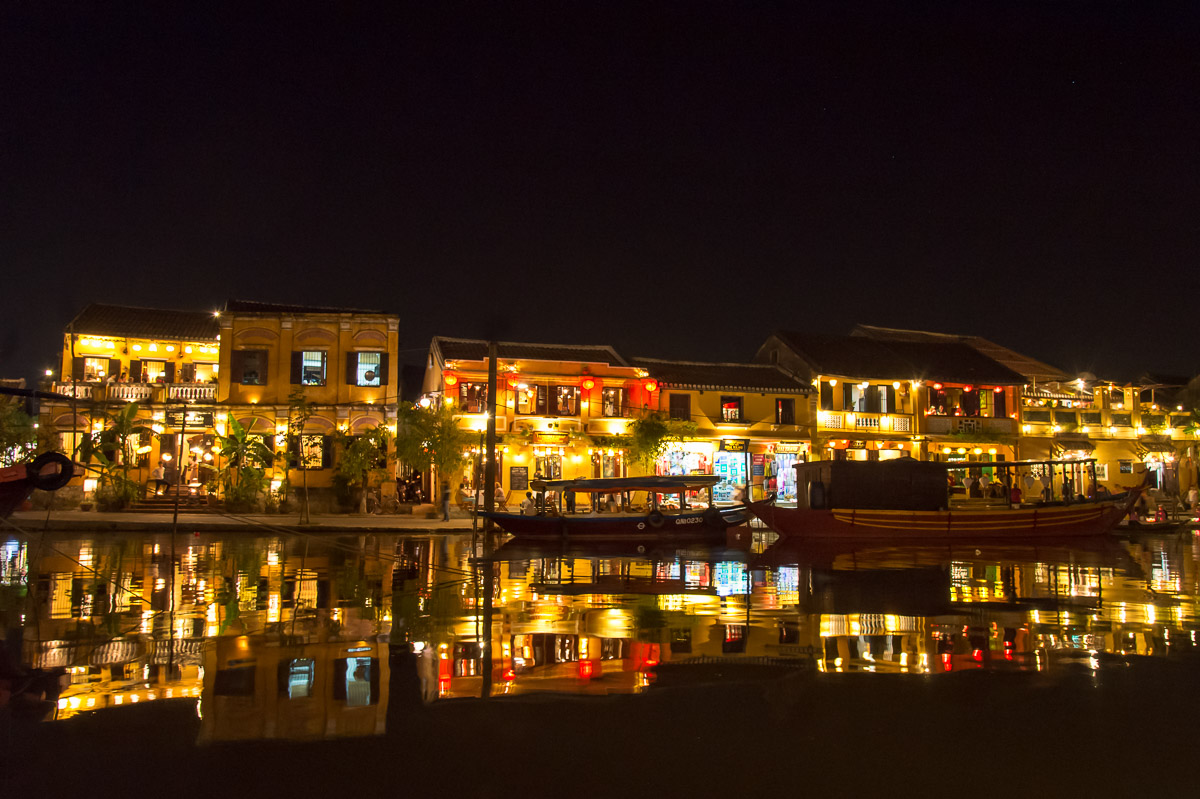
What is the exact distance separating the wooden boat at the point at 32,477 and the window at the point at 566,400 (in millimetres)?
22123

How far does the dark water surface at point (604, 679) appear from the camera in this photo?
17.3 ft

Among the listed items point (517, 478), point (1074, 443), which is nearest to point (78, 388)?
point (517, 478)

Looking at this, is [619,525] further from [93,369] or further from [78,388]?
[93,369]

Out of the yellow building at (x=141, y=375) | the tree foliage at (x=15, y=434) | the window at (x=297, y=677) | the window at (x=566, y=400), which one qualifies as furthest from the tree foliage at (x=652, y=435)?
the window at (x=297, y=677)

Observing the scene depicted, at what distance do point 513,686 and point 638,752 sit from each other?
1815mm

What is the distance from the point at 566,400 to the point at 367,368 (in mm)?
8407

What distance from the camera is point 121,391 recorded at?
31656mm

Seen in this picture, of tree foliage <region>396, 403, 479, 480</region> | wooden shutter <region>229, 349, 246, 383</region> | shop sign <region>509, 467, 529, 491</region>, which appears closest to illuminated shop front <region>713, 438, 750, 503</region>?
shop sign <region>509, 467, 529, 491</region>

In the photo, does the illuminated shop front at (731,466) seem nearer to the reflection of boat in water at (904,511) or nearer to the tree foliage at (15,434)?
the reflection of boat in water at (904,511)

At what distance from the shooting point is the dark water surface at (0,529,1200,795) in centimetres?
527

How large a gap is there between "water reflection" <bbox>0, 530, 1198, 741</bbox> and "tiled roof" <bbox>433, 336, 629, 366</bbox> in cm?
1791

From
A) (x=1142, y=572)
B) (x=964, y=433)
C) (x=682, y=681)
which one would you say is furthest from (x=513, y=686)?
(x=964, y=433)

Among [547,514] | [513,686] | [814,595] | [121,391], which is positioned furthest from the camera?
[121,391]

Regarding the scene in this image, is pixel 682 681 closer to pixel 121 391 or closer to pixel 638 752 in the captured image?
pixel 638 752
